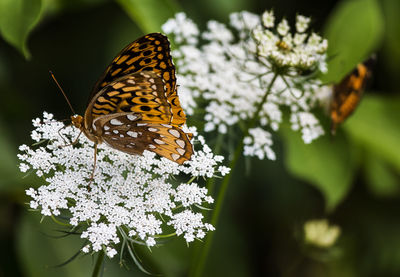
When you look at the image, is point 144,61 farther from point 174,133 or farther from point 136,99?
point 174,133

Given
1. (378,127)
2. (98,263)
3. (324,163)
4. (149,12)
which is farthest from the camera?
(378,127)

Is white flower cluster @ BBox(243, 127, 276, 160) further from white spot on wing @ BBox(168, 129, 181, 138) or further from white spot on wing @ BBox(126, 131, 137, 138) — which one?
white spot on wing @ BBox(126, 131, 137, 138)

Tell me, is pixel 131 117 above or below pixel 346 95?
below

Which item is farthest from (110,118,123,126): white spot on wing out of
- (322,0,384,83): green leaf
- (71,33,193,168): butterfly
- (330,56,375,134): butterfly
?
(322,0,384,83): green leaf

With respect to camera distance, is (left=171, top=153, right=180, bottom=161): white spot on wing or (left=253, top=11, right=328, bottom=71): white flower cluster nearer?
(left=171, top=153, right=180, bottom=161): white spot on wing

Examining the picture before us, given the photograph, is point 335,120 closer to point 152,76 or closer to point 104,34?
point 152,76

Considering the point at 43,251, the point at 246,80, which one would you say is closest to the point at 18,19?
the point at 246,80

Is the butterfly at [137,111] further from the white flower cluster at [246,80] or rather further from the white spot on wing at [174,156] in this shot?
the white flower cluster at [246,80]
